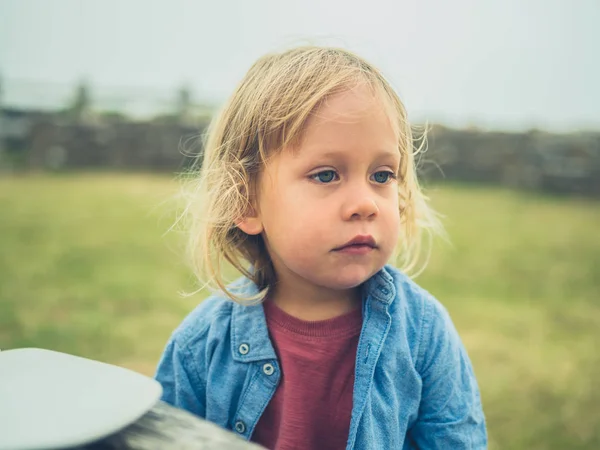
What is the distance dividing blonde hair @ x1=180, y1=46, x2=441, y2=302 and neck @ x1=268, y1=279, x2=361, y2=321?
0.09 meters

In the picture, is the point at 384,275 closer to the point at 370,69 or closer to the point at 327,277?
the point at 327,277

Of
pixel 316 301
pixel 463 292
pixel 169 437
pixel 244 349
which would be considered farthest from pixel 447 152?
pixel 169 437

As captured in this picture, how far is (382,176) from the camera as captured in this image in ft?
5.48

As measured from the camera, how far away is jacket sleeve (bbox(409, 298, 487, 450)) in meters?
1.73

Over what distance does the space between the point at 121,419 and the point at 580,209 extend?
9267 mm

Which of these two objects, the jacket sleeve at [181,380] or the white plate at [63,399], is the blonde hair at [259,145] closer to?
the jacket sleeve at [181,380]

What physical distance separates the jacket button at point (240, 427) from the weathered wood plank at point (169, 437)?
804 mm

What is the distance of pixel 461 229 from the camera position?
7.38 m

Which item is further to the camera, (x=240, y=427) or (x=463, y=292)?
(x=463, y=292)

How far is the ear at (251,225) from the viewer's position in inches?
72.6

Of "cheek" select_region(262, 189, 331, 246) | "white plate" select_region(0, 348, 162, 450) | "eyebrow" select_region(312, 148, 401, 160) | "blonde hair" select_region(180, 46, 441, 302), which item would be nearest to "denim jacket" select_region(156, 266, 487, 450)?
"blonde hair" select_region(180, 46, 441, 302)

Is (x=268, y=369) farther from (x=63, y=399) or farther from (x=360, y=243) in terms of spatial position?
(x=63, y=399)

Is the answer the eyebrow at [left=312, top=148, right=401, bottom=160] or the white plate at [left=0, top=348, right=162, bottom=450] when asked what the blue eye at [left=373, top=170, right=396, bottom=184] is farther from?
the white plate at [left=0, top=348, right=162, bottom=450]

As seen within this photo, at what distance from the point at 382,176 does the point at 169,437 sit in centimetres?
97
